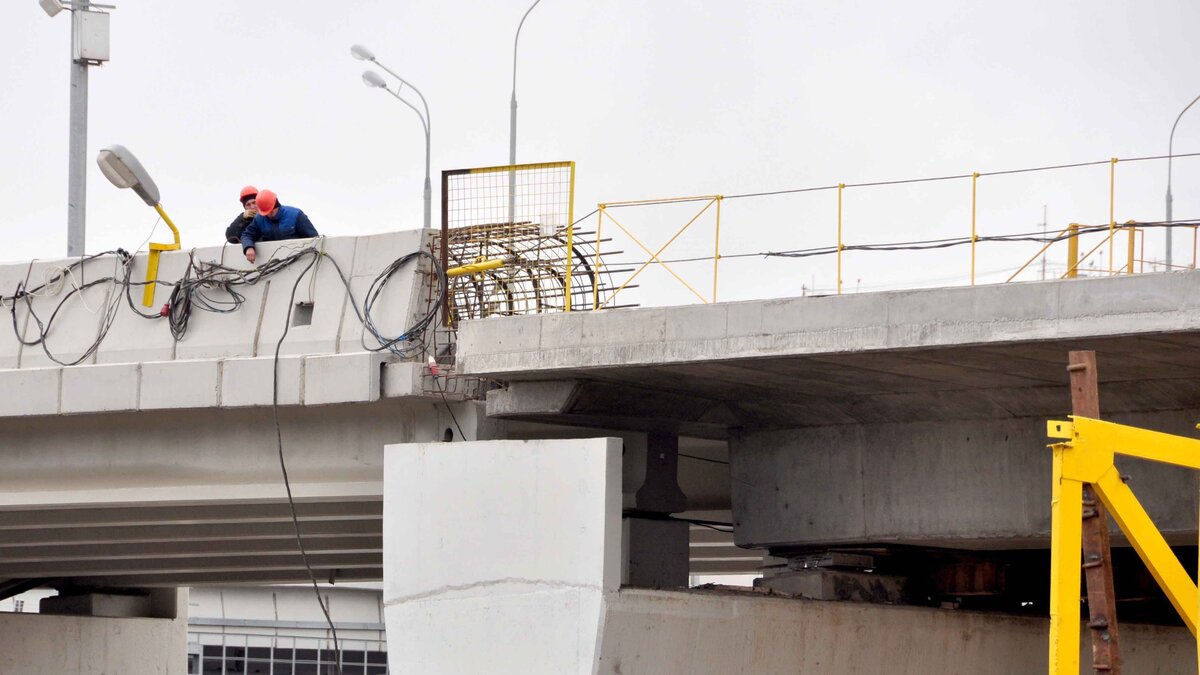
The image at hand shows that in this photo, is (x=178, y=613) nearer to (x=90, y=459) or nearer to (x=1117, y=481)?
(x=90, y=459)

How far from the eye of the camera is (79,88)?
73.8 feet

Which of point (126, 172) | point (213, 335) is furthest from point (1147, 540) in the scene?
point (126, 172)

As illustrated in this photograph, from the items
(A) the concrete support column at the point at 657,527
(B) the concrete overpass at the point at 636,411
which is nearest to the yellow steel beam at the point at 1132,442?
(B) the concrete overpass at the point at 636,411

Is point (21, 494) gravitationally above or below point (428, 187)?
below

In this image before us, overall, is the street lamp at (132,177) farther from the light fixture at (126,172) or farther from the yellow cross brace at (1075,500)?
the yellow cross brace at (1075,500)

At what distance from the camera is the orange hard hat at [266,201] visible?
59.2ft

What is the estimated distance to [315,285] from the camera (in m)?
17.4

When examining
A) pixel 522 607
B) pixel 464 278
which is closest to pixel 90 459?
pixel 464 278

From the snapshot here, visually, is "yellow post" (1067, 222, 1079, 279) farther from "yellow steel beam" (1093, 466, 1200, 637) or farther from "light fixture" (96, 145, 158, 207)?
"light fixture" (96, 145, 158, 207)

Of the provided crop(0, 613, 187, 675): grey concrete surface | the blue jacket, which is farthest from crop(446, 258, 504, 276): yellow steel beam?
crop(0, 613, 187, 675): grey concrete surface

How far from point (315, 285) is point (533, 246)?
2299 millimetres

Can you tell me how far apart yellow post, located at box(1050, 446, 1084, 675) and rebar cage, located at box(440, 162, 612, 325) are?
17.5 feet

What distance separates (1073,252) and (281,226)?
8000mm

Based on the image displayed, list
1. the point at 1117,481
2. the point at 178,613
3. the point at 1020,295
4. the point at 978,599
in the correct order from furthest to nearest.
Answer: the point at 178,613 < the point at 978,599 < the point at 1020,295 < the point at 1117,481
